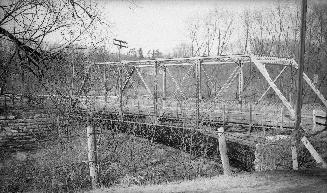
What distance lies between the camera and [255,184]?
17.1 ft

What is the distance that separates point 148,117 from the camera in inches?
661

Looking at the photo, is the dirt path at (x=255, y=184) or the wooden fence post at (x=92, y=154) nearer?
the dirt path at (x=255, y=184)

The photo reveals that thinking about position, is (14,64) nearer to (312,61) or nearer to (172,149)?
(172,149)

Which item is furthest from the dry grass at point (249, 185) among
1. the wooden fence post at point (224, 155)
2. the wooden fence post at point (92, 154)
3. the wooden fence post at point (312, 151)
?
the wooden fence post at point (312, 151)

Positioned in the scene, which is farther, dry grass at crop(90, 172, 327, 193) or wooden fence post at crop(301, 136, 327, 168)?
wooden fence post at crop(301, 136, 327, 168)

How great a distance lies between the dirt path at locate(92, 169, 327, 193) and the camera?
495cm

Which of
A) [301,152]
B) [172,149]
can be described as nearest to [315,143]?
[301,152]

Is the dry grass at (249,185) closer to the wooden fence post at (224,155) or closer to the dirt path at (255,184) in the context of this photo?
the dirt path at (255,184)

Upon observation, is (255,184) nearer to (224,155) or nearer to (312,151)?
(224,155)

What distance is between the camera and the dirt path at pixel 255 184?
4953 millimetres

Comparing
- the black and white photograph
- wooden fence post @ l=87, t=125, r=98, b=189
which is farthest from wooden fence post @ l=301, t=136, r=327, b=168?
wooden fence post @ l=87, t=125, r=98, b=189

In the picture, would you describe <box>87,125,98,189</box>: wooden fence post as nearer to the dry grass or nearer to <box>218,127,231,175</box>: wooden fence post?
the dry grass

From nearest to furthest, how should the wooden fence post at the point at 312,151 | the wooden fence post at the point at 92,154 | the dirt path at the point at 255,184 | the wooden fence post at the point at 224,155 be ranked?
the dirt path at the point at 255,184 → the wooden fence post at the point at 92,154 → the wooden fence post at the point at 224,155 → the wooden fence post at the point at 312,151

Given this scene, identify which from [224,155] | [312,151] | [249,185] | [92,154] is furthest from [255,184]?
[92,154]
